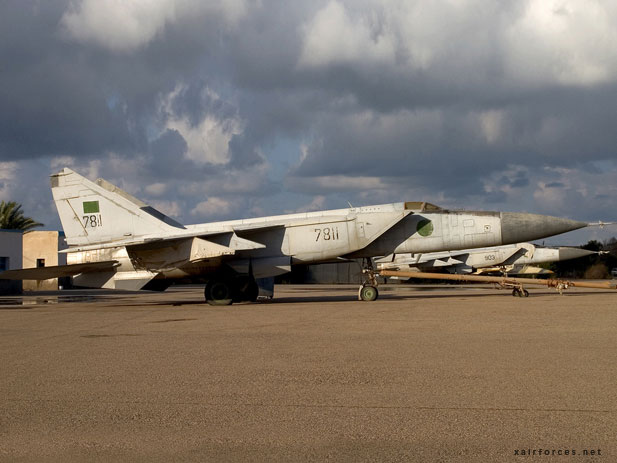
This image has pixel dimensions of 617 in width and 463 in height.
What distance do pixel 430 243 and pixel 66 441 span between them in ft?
55.6

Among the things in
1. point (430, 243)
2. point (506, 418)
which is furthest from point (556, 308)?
point (506, 418)

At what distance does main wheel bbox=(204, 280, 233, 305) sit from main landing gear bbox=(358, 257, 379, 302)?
14.4ft

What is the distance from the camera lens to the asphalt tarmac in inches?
178

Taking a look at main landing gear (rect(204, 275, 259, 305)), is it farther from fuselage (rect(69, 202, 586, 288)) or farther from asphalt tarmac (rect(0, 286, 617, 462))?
asphalt tarmac (rect(0, 286, 617, 462))

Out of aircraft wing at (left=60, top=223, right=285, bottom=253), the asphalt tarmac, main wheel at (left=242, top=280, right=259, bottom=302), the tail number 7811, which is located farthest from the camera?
main wheel at (left=242, top=280, right=259, bottom=302)

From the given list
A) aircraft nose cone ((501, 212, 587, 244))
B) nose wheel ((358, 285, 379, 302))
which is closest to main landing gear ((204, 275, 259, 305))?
nose wheel ((358, 285, 379, 302))

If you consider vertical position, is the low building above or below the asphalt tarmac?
above

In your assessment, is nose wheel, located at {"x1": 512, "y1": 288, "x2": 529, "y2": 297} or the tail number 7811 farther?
nose wheel, located at {"x1": 512, "y1": 288, "x2": 529, "y2": 297}

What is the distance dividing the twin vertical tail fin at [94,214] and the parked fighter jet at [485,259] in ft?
82.2

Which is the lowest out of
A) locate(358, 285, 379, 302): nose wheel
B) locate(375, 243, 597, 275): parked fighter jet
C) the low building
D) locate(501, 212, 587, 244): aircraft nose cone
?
locate(358, 285, 379, 302): nose wheel

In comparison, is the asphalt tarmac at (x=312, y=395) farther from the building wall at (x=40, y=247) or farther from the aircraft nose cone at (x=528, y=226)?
the building wall at (x=40, y=247)

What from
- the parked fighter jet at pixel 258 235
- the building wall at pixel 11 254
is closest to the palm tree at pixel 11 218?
the building wall at pixel 11 254

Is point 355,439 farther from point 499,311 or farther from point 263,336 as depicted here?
point 499,311

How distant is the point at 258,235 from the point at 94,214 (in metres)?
5.20
